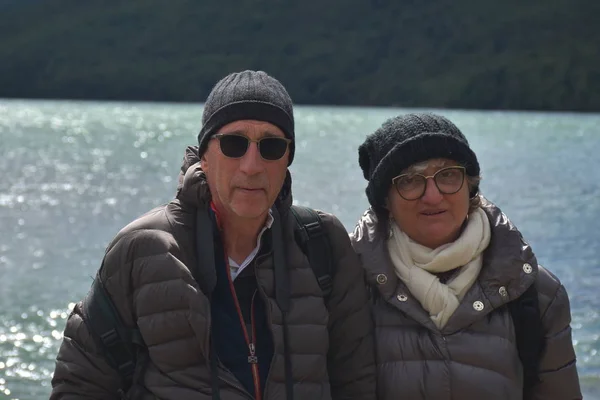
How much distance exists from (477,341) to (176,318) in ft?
4.56

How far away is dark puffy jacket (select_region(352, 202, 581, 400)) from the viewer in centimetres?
404

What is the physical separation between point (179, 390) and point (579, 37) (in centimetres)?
16843

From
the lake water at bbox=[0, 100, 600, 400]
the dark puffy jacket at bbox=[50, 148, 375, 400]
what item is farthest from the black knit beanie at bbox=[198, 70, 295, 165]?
the lake water at bbox=[0, 100, 600, 400]

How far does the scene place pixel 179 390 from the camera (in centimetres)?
349

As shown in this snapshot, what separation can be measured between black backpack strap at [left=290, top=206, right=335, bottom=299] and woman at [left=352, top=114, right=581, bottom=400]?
15.1 inches

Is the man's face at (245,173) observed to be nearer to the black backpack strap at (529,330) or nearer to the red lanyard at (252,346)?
the red lanyard at (252,346)

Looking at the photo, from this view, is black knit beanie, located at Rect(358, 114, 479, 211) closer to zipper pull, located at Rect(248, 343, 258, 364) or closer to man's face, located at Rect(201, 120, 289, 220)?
man's face, located at Rect(201, 120, 289, 220)

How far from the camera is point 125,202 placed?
34.2m

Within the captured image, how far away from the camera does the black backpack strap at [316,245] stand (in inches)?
150

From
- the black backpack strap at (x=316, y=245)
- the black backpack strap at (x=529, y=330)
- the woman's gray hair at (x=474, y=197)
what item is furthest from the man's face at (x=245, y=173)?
the black backpack strap at (x=529, y=330)

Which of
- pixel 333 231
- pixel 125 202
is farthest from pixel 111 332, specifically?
pixel 125 202

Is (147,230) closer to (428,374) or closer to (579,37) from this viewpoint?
(428,374)

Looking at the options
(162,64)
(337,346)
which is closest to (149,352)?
(337,346)

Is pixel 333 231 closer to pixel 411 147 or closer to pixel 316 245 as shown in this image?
pixel 316 245
